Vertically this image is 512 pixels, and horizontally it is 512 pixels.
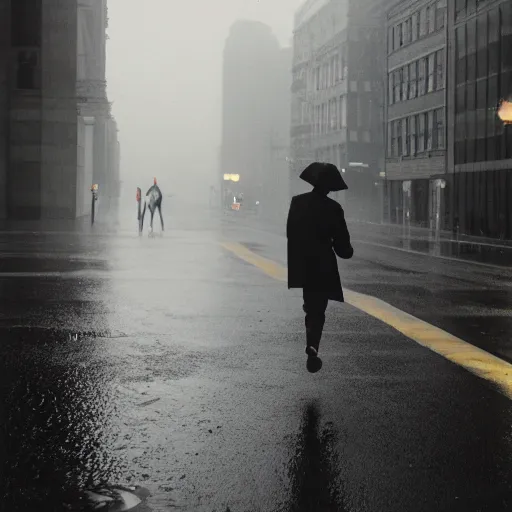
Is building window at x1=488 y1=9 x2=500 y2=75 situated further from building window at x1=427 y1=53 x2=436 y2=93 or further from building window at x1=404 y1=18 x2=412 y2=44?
building window at x1=404 y1=18 x2=412 y2=44

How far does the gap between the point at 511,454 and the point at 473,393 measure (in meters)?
1.93

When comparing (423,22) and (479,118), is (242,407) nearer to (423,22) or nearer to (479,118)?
(479,118)

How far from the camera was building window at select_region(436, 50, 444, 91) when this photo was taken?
186 feet

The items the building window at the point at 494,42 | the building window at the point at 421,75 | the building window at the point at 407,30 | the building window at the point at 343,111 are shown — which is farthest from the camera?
the building window at the point at 343,111

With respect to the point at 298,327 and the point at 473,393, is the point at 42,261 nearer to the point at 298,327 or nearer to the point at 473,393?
the point at 298,327

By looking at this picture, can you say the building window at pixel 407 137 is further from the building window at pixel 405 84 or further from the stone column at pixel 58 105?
the stone column at pixel 58 105

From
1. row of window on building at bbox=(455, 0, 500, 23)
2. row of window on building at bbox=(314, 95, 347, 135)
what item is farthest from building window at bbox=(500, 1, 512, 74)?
row of window on building at bbox=(314, 95, 347, 135)

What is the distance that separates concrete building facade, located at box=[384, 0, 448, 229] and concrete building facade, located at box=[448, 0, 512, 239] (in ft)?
6.79

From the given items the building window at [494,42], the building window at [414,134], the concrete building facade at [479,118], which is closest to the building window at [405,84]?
the building window at [414,134]

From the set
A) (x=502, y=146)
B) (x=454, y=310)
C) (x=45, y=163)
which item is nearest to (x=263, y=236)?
(x=502, y=146)

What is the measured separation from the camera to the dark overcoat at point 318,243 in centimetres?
856

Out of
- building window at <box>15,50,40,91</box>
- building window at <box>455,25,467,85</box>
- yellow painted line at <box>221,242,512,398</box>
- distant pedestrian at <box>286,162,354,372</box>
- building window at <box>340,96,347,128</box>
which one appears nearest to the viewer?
distant pedestrian at <box>286,162,354,372</box>

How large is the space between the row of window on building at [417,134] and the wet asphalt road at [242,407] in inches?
1690

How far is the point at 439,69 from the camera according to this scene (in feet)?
187
